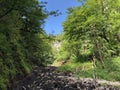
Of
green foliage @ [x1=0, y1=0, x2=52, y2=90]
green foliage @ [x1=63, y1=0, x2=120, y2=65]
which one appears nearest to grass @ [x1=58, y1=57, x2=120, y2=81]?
green foliage @ [x1=63, y1=0, x2=120, y2=65]

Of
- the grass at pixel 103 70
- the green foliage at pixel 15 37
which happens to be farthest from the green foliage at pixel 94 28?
the green foliage at pixel 15 37

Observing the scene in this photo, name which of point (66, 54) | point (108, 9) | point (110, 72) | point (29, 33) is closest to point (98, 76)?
point (110, 72)

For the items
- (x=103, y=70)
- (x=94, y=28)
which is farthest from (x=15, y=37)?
(x=94, y=28)

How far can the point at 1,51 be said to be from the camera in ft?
38.7

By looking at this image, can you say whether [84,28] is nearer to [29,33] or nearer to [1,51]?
[29,33]

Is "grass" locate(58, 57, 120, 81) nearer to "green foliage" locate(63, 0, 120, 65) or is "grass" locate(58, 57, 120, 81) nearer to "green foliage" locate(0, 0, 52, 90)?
"green foliage" locate(63, 0, 120, 65)

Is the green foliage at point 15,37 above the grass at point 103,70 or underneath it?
above

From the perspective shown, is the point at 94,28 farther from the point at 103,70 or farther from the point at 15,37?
the point at 15,37

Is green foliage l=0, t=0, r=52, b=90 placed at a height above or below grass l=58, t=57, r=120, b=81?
above

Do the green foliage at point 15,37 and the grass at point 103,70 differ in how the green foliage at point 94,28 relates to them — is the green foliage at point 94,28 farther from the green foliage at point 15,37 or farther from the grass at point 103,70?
the green foliage at point 15,37

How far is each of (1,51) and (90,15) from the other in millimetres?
16710

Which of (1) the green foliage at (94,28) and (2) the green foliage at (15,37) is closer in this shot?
(2) the green foliage at (15,37)

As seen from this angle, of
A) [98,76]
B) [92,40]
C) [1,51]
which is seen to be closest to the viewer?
[1,51]

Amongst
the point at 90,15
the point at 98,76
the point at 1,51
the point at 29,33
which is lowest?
the point at 98,76
